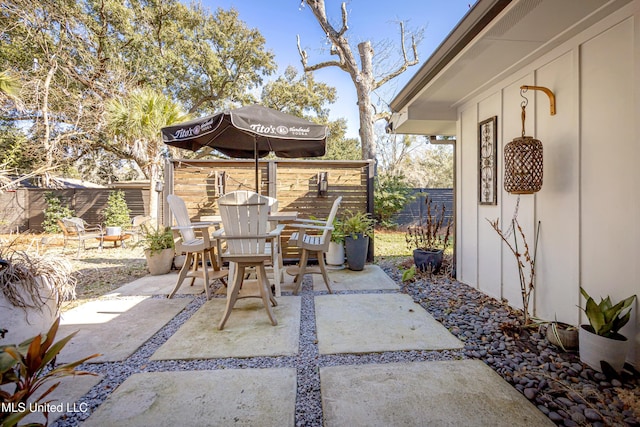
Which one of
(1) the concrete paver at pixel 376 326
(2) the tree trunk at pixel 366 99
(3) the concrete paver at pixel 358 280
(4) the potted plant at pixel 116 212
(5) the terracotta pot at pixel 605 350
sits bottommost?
(1) the concrete paver at pixel 376 326

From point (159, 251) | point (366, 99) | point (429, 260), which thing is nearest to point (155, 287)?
point (159, 251)

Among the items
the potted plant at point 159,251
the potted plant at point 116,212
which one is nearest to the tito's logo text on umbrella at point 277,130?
the potted plant at point 159,251

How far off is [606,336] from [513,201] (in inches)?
55.0

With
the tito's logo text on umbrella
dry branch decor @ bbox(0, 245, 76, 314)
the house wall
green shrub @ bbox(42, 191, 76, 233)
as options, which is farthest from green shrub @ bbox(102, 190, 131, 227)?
the house wall

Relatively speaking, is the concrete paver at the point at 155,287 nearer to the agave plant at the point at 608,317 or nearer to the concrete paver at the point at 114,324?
the concrete paver at the point at 114,324

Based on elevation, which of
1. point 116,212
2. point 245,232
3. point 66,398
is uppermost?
point 116,212

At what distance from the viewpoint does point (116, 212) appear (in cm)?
877

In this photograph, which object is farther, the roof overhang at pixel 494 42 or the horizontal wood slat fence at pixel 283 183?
the horizontal wood slat fence at pixel 283 183

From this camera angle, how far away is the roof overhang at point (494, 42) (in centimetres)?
175

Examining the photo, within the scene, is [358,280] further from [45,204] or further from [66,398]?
[45,204]

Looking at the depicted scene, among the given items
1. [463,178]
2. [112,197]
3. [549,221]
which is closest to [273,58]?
[112,197]

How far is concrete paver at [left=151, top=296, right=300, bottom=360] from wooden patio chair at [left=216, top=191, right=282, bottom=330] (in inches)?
5.5

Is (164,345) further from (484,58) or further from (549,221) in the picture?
(484,58)

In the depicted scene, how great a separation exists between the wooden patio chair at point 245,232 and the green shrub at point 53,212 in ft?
30.9
